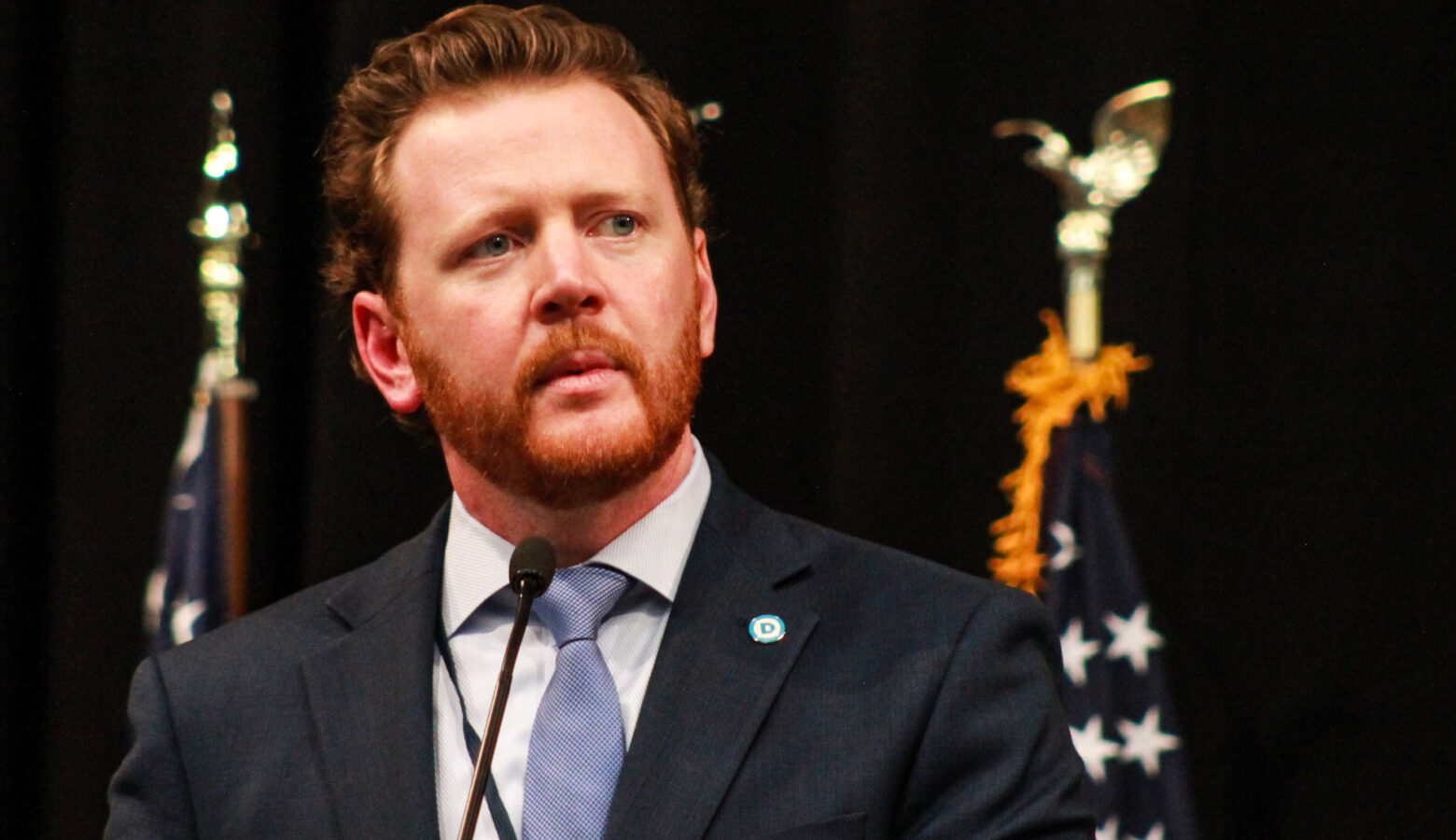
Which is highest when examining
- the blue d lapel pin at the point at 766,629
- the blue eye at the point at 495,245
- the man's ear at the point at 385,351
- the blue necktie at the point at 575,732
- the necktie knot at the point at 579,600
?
the blue eye at the point at 495,245

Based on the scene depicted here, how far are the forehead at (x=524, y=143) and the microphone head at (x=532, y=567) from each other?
52 centimetres

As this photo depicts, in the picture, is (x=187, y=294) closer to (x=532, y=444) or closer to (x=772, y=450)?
(x=772, y=450)

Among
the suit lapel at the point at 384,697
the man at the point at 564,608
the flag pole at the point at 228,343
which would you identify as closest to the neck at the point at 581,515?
the man at the point at 564,608

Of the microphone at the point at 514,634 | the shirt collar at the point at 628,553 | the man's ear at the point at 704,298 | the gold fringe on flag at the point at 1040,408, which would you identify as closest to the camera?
the microphone at the point at 514,634

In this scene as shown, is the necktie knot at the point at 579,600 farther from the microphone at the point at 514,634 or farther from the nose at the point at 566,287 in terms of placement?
the nose at the point at 566,287

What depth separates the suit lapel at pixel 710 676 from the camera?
160 centimetres

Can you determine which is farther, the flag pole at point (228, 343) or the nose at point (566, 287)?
the flag pole at point (228, 343)

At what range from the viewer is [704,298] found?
211 centimetres

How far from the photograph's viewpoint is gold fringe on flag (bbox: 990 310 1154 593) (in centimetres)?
265

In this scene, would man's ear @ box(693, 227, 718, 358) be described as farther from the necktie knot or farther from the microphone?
the microphone

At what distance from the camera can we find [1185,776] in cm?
253

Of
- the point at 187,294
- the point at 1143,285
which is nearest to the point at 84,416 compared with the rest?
the point at 187,294

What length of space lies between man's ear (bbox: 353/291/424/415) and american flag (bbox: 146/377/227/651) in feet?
2.75

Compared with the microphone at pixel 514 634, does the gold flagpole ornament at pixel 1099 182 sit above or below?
above
